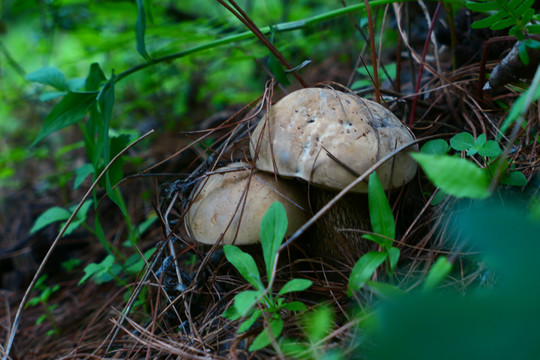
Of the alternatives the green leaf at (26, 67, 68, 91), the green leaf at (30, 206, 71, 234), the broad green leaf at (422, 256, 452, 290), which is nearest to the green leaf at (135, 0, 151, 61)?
the green leaf at (26, 67, 68, 91)

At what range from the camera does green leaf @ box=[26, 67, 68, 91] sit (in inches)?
58.6

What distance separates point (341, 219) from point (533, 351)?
2.60 ft

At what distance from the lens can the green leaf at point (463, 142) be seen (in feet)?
3.48

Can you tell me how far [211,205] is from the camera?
1189 mm

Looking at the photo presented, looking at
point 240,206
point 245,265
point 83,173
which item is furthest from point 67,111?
point 245,265

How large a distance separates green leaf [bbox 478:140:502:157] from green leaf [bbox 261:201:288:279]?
58 centimetres

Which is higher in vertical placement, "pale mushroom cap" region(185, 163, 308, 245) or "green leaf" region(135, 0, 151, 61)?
"green leaf" region(135, 0, 151, 61)

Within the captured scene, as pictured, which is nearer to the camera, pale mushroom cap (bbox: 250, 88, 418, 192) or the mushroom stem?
pale mushroom cap (bbox: 250, 88, 418, 192)

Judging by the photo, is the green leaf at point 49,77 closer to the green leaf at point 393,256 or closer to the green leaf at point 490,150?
the green leaf at point 393,256

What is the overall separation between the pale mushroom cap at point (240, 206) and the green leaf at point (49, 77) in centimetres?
80

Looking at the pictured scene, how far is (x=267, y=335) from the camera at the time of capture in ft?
2.47

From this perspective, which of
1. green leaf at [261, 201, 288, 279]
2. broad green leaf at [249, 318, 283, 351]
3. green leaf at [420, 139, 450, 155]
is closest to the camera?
broad green leaf at [249, 318, 283, 351]

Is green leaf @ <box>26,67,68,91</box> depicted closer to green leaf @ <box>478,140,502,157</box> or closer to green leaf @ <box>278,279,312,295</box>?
green leaf @ <box>278,279,312,295</box>

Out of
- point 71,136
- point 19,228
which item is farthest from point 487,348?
point 71,136
